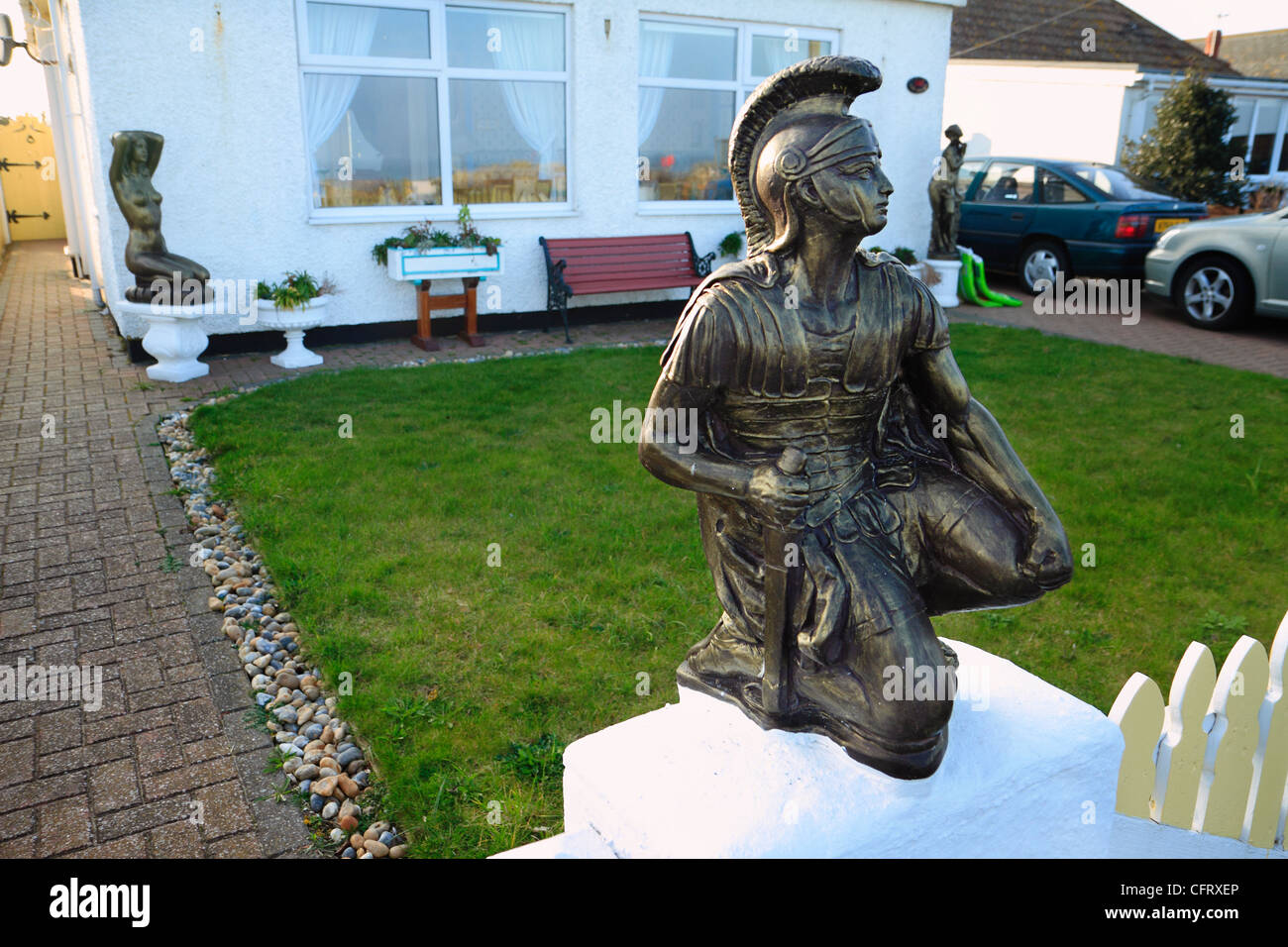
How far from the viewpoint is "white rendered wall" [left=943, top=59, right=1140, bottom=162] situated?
1822cm

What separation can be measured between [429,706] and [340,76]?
7922mm

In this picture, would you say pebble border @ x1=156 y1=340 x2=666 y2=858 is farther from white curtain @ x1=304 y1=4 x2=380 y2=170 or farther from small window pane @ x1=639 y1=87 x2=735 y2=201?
small window pane @ x1=639 y1=87 x2=735 y2=201

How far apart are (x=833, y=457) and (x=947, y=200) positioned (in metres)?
11.3

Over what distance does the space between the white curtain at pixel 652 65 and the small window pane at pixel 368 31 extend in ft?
8.28

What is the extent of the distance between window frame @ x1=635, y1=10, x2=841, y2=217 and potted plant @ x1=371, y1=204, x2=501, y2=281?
6.85 feet

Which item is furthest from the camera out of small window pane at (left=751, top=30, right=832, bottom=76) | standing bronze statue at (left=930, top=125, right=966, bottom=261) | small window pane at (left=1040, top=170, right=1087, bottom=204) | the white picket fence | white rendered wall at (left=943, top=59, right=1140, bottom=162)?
white rendered wall at (left=943, top=59, right=1140, bottom=162)

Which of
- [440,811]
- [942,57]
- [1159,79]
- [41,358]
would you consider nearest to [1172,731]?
[440,811]

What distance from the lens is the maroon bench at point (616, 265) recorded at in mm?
10492

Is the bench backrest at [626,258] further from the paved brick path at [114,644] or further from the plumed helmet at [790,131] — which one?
the plumed helmet at [790,131]

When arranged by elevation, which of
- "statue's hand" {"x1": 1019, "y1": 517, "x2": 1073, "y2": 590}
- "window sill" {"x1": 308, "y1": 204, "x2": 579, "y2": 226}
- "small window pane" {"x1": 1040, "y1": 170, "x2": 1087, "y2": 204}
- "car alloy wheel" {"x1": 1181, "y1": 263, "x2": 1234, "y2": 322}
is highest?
"small window pane" {"x1": 1040, "y1": 170, "x2": 1087, "y2": 204}

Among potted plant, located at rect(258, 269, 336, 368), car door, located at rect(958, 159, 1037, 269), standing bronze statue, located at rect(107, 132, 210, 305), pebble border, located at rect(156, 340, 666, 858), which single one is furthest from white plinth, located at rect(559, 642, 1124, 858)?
car door, located at rect(958, 159, 1037, 269)

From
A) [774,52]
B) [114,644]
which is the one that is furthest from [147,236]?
→ [774,52]

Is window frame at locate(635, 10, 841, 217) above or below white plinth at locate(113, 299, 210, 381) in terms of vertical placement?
above

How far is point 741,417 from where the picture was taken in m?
2.27
